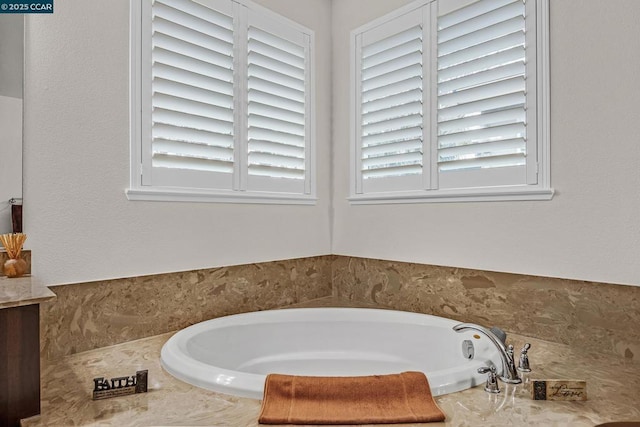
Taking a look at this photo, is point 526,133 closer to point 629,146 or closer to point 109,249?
point 629,146

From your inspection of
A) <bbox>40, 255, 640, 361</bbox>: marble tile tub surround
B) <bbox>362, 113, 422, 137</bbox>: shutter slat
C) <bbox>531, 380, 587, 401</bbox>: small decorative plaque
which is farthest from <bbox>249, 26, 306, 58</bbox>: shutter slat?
<bbox>531, 380, 587, 401</bbox>: small decorative plaque

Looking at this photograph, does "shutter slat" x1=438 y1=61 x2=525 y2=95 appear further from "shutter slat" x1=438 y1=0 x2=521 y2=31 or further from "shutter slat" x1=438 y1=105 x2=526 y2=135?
"shutter slat" x1=438 y1=0 x2=521 y2=31

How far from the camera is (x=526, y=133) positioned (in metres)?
1.83

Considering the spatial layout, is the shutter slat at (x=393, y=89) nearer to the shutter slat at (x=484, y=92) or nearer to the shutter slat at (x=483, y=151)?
the shutter slat at (x=484, y=92)

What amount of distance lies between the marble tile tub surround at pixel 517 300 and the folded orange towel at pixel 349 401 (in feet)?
2.77

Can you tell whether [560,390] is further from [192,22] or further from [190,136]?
[192,22]

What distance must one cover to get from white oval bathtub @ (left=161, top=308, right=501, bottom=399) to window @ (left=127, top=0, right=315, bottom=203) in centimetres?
68

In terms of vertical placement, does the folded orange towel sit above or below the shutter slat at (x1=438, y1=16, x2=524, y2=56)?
below

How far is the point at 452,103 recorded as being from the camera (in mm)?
2100

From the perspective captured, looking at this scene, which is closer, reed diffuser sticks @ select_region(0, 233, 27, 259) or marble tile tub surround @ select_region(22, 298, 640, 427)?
marble tile tub surround @ select_region(22, 298, 640, 427)

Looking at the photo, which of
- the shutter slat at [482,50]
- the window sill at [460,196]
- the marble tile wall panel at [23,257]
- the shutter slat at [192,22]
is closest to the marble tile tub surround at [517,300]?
the window sill at [460,196]

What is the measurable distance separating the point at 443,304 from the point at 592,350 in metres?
0.69

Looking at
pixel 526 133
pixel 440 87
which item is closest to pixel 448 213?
pixel 526 133

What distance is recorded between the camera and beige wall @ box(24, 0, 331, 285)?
1584mm
